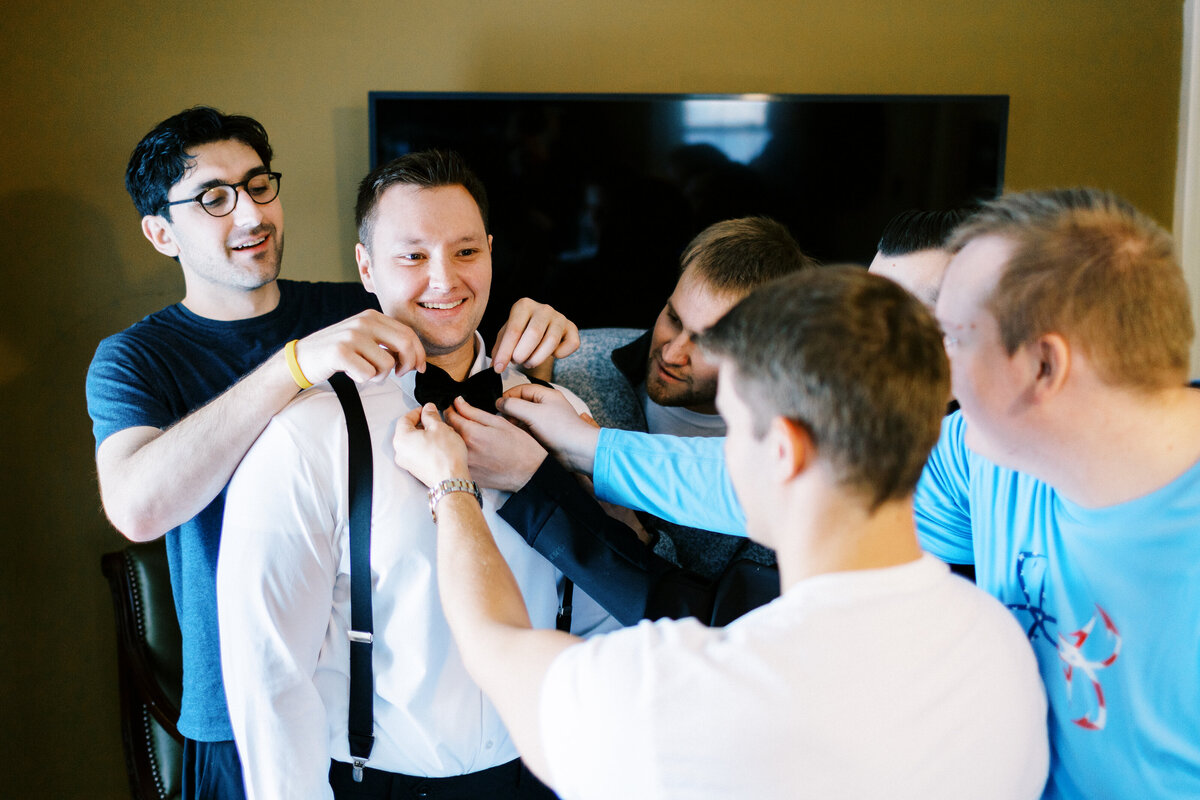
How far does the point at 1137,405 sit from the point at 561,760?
78cm

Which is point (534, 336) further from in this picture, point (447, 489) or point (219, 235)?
point (219, 235)

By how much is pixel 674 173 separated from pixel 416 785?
210 cm

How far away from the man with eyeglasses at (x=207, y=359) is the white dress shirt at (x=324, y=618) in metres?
0.11

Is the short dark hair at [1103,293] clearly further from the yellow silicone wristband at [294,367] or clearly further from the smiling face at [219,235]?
the smiling face at [219,235]

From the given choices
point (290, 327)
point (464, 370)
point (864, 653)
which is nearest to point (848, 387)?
point (864, 653)

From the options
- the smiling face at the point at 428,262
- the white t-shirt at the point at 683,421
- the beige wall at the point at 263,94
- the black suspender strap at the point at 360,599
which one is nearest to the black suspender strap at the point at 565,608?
the black suspender strap at the point at 360,599

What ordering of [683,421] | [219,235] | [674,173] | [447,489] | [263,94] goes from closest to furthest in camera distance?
[447,489], [219,235], [683,421], [263,94], [674,173]

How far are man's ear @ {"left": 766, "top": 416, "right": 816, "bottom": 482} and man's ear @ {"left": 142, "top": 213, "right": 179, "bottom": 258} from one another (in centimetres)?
146

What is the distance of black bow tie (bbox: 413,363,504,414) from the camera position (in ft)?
4.82

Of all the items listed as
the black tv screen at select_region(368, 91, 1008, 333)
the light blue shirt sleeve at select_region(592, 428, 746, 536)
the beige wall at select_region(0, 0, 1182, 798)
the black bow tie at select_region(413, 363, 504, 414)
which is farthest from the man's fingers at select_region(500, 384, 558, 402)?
the beige wall at select_region(0, 0, 1182, 798)

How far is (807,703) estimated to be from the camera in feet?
2.53

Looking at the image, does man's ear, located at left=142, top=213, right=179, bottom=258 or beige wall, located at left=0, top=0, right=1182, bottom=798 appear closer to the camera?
man's ear, located at left=142, top=213, right=179, bottom=258

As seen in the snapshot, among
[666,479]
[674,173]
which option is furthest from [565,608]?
[674,173]

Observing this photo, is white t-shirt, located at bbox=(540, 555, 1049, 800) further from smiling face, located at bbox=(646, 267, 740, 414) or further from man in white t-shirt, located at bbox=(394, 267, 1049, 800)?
smiling face, located at bbox=(646, 267, 740, 414)
